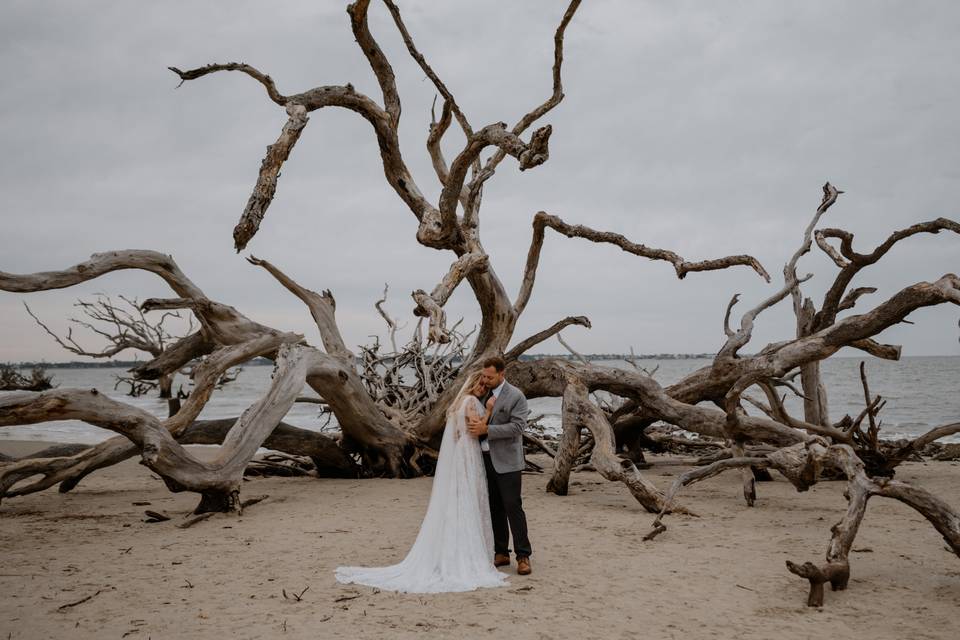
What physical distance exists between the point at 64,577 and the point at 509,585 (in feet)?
8.97

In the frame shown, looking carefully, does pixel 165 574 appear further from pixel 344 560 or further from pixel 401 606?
pixel 401 606

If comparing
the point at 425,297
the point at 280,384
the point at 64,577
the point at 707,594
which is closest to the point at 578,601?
the point at 707,594

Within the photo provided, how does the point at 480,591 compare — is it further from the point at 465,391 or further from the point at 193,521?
the point at 193,521

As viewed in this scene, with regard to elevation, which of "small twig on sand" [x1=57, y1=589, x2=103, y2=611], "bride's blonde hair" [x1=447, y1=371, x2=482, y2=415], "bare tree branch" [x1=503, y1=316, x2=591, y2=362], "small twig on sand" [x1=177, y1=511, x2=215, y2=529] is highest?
"bare tree branch" [x1=503, y1=316, x2=591, y2=362]

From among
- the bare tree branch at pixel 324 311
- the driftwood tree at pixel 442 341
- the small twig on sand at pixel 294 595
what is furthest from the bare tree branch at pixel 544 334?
the small twig on sand at pixel 294 595

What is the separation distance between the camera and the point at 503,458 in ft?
16.0

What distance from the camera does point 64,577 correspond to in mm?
4656

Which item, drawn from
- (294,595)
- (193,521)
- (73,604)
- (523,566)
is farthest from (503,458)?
(193,521)

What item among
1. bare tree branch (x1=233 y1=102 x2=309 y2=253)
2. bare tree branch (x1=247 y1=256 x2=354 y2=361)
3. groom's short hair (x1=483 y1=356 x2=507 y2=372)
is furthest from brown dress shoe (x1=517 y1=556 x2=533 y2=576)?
bare tree branch (x1=247 y1=256 x2=354 y2=361)

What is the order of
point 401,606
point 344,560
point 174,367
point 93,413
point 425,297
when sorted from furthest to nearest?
1. point 174,367
2. point 93,413
3. point 425,297
4. point 344,560
5. point 401,606

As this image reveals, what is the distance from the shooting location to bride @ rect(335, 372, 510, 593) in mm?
4523

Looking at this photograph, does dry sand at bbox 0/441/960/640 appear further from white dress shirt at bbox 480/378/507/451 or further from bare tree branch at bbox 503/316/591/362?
bare tree branch at bbox 503/316/591/362

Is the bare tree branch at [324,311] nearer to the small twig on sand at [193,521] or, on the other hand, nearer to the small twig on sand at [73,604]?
the small twig on sand at [193,521]

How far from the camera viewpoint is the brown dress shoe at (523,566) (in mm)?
4699
